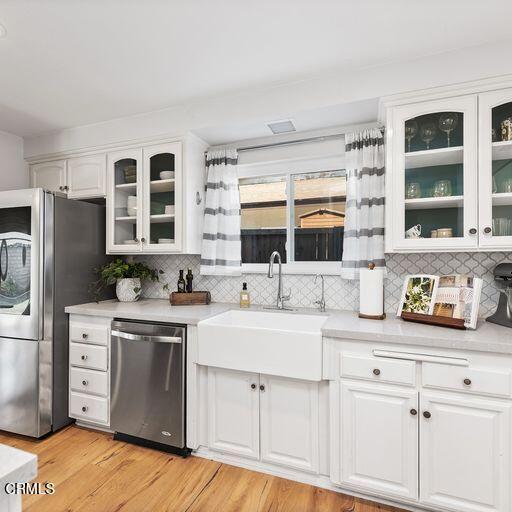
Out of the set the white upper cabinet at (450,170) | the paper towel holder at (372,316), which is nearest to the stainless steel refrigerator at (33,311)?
the paper towel holder at (372,316)

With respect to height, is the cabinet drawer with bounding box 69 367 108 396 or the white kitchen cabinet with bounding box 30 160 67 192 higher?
the white kitchen cabinet with bounding box 30 160 67 192

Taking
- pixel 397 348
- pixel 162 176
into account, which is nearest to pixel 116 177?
pixel 162 176

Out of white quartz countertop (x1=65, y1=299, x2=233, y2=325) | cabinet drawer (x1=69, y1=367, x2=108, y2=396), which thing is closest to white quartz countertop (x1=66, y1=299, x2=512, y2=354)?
white quartz countertop (x1=65, y1=299, x2=233, y2=325)

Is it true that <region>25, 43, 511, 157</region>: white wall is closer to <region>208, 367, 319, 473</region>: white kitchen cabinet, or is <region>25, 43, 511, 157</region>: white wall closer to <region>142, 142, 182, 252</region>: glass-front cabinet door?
<region>142, 142, 182, 252</region>: glass-front cabinet door

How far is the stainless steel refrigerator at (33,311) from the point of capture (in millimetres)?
2320

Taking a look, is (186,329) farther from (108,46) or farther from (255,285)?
(108,46)

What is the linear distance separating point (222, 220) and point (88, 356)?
143 centimetres

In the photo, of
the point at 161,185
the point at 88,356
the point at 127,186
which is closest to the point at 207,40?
the point at 161,185

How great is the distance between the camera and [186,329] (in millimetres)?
2102

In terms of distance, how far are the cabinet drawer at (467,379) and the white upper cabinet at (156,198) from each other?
5.92 ft

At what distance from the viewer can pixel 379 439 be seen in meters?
1.68

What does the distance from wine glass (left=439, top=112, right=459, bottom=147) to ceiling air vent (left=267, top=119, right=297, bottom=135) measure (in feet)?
3.13

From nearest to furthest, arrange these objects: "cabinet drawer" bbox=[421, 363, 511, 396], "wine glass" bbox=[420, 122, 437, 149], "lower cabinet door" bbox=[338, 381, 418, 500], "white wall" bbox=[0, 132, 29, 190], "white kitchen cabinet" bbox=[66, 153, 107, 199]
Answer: "cabinet drawer" bbox=[421, 363, 511, 396] → "lower cabinet door" bbox=[338, 381, 418, 500] → "wine glass" bbox=[420, 122, 437, 149] → "white kitchen cabinet" bbox=[66, 153, 107, 199] → "white wall" bbox=[0, 132, 29, 190]

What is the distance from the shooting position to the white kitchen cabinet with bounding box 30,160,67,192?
117 inches
